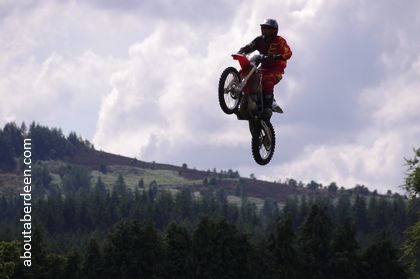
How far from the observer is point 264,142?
28812 millimetres

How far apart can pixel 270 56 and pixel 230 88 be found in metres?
1.55

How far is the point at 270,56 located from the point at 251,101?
4.24 feet

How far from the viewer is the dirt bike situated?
27.2 meters

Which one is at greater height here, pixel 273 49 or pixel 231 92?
pixel 273 49

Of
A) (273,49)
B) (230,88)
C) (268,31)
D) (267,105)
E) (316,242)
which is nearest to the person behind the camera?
(230,88)

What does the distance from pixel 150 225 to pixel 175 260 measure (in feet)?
30.7

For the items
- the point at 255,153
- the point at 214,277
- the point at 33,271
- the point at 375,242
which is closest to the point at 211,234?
the point at 214,277

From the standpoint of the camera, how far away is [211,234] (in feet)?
450

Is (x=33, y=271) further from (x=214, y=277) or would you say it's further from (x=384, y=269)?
(x=384, y=269)

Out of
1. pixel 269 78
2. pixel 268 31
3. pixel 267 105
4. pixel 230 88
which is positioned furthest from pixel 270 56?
pixel 230 88

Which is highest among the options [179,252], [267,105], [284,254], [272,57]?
[272,57]

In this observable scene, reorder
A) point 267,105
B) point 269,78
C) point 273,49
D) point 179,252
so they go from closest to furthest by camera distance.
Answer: point 273,49 → point 269,78 → point 267,105 → point 179,252

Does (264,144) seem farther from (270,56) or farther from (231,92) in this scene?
(270,56)

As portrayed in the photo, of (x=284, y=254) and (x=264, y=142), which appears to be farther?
(x=284, y=254)
